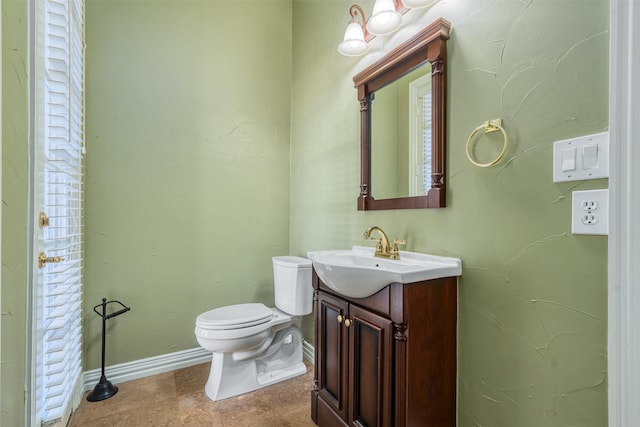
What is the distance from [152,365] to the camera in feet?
6.73

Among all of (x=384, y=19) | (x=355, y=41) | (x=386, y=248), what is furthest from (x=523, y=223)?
(x=355, y=41)

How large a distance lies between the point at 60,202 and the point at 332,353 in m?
1.39

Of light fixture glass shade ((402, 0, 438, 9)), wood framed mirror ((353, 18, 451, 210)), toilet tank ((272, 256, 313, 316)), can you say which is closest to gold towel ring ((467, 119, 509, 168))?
wood framed mirror ((353, 18, 451, 210))

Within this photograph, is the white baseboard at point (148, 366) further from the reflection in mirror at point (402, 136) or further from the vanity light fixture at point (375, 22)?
the vanity light fixture at point (375, 22)

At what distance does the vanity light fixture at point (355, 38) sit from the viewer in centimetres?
169

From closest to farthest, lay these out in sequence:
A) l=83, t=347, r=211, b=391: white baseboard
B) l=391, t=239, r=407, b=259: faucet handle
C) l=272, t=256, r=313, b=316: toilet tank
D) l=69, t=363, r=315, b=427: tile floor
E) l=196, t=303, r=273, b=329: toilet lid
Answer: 1. l=391, t=239, r=407, b=259: faucet handle
2. l=69, t=363, r=315, b=427: tile floor
3. l=196, t=303, r=273, b=329: toilet lid
4. l=83, t=347, r=211, b=391: white baseboard
5. l=272, t=256, r=313, b=316: toilet tank

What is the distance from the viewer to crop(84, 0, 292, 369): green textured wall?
1920mm

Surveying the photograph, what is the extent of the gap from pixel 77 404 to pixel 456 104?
7.91ft

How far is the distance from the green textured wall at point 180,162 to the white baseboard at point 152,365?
5 cm

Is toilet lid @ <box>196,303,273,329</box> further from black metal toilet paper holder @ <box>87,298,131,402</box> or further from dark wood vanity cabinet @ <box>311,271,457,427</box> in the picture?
dark wood vanity cabinet @ <box>311,271,457,427</box>

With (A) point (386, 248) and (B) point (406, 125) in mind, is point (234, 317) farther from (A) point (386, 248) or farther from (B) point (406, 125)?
(B) point (406, 125)

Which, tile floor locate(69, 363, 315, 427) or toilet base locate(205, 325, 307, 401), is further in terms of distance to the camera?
toilet base locate(205, 325, 307, 401)

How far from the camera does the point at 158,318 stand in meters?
2.08
